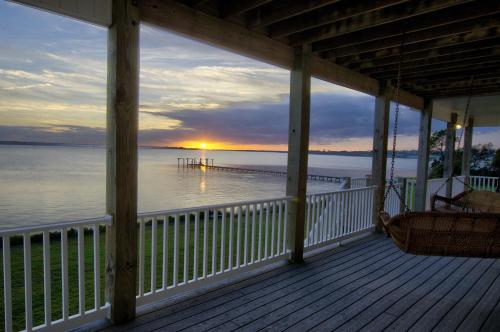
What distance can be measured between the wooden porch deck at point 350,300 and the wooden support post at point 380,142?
1.67 meters

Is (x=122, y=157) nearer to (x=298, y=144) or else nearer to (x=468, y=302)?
(x=298, y=144)

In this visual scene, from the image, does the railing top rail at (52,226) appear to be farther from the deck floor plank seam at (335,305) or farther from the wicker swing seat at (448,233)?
the wicker swing seat at (448,233)

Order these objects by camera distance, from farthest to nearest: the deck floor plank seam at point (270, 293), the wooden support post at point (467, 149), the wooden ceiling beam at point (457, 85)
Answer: the wooden support post at point (467, 149) < the wooden ceiling beam at point (457, 85) < the deck floor plank seam at point (270, 293)

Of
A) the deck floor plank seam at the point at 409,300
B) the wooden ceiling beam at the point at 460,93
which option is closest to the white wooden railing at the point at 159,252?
the deck floor plank seam at the point at 409,300

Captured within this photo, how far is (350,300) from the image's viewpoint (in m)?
2.96

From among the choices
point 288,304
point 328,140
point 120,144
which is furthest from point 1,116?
point 328,140

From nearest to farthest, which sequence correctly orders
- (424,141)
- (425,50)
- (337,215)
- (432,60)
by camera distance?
(425,50) < (432,60) < (337,215) < (424,141)

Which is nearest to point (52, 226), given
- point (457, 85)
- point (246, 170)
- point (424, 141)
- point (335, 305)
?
point (335, 305)

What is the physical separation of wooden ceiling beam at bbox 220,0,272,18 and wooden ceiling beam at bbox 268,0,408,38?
1.93 ft

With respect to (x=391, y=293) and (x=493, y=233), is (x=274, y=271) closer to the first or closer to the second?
(x=391, y=293)

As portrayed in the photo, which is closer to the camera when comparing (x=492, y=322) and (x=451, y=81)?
(x=492, y=322)

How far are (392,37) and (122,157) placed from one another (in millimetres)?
3222

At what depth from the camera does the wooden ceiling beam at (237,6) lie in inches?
106

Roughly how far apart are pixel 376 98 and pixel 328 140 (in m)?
20.7
